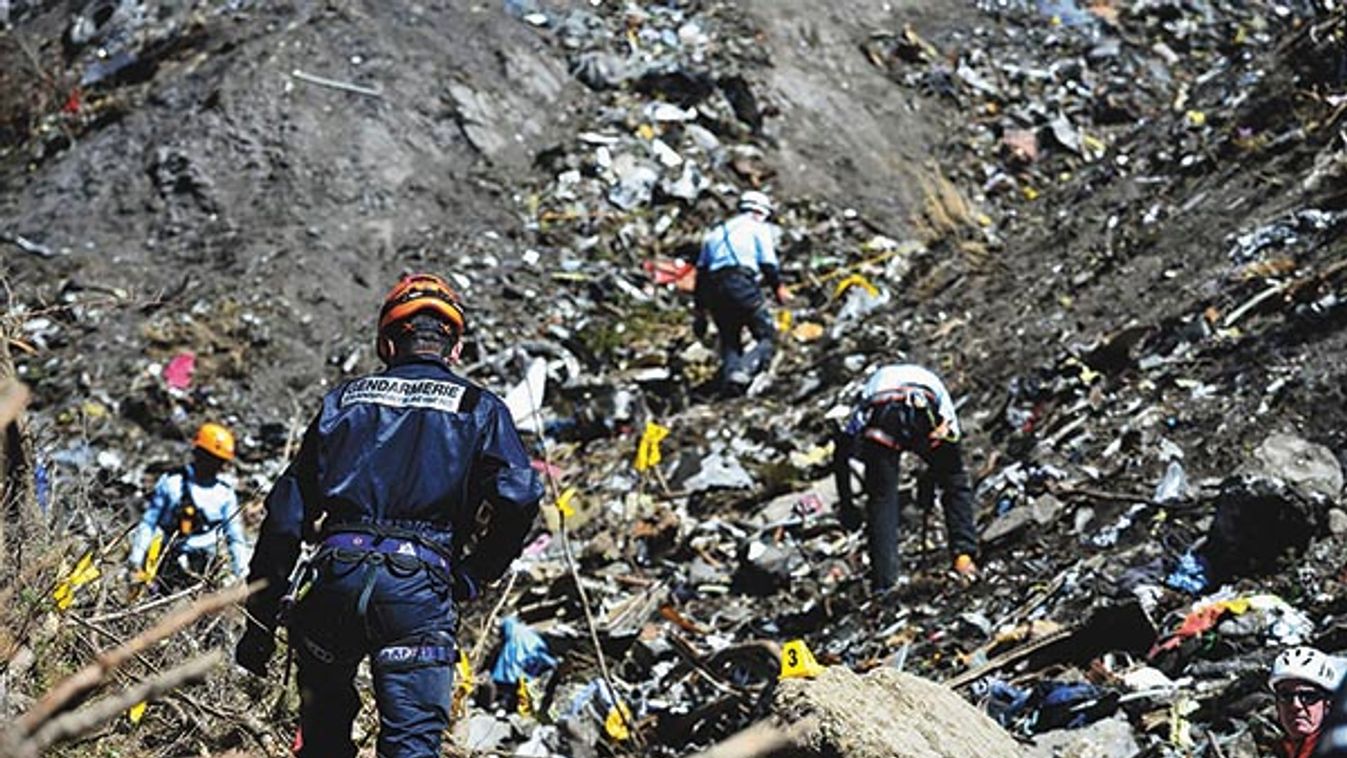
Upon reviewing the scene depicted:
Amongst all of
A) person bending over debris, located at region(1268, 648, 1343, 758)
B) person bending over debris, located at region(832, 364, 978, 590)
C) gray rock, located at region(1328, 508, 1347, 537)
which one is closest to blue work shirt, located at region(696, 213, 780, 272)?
person bending over debris, located at region(832, 364, 978, 590)

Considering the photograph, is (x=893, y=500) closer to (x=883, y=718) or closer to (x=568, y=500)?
(x=568, y=500)

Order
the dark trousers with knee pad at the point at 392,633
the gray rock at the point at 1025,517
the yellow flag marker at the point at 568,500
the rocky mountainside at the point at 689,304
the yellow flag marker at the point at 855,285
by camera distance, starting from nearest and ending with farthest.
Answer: the dark trousers with knee pad at the point at 392,633
the rocky mountainside at the point at 689,304
the gray rock at the point at 1025,517
the yellow flag marker at the point at 568,500
the yellow flag marker at the point at 855,285

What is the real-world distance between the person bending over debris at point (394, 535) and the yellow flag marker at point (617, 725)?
7.86 ft

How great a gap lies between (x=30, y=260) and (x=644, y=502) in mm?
5907

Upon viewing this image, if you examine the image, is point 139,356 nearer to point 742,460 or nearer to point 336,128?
point 336,128

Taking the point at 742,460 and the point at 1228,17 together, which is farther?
the point at 1228,17

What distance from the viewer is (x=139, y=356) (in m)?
11.2

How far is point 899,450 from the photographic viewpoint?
6891mm

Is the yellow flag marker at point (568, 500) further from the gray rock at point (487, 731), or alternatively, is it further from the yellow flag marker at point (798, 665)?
the yellow flag marker at point (798, 665)

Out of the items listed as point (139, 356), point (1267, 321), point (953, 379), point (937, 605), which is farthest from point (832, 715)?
point (139, 356)

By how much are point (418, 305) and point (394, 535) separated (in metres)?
0.60

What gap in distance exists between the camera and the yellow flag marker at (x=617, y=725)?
6116 millimetres

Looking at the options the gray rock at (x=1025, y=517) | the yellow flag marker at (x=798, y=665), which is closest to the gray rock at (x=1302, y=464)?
the gray rock at (x=1025, y=517)

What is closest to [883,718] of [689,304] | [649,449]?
[649,449]
